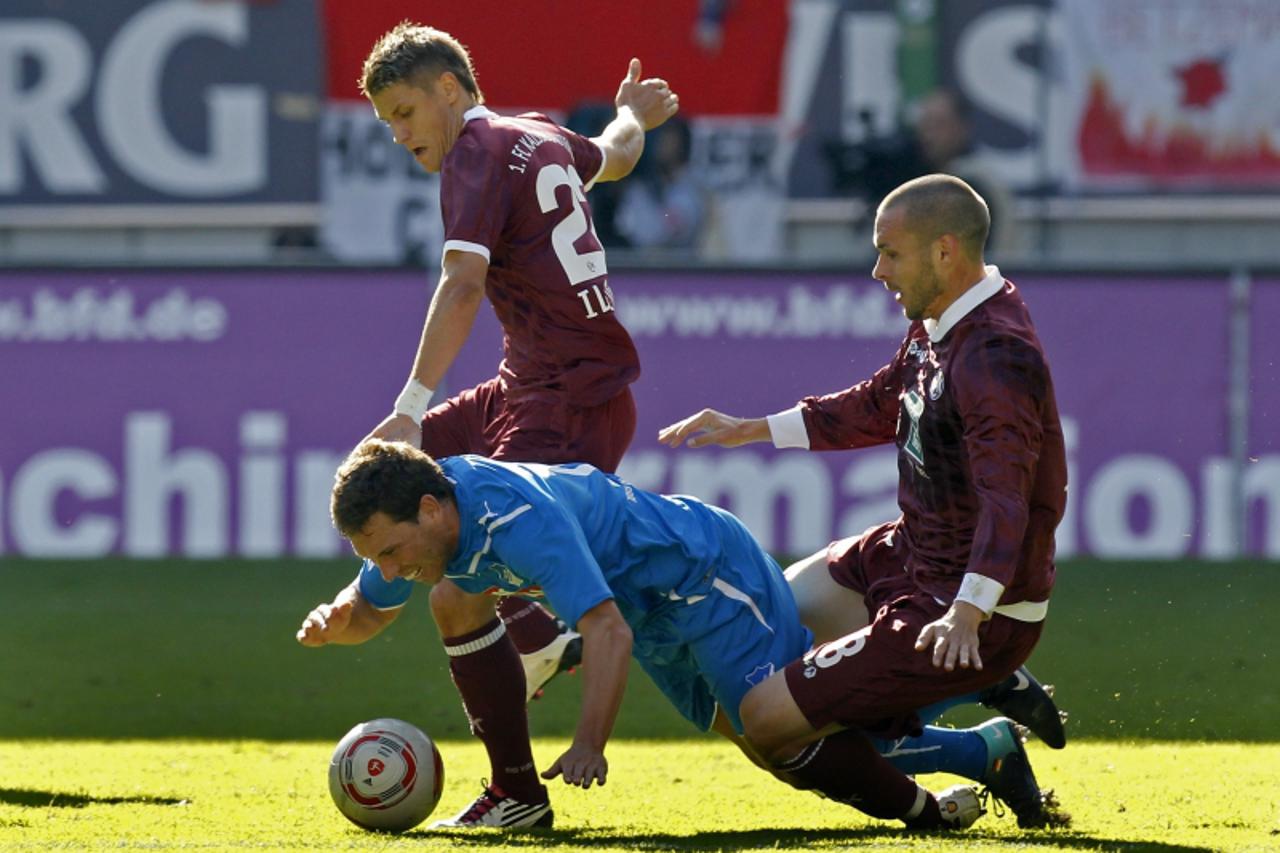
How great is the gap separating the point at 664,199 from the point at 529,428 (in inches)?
408

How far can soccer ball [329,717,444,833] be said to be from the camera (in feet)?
17.9

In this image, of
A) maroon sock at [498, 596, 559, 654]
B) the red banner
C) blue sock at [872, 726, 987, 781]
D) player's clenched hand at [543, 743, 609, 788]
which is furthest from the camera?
the red banner

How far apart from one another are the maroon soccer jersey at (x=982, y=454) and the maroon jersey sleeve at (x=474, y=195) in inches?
45.5

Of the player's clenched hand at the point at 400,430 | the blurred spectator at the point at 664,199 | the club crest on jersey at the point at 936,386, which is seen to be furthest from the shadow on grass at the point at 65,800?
the blurred spectator at the point at 664,199

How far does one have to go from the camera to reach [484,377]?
11.3 meters

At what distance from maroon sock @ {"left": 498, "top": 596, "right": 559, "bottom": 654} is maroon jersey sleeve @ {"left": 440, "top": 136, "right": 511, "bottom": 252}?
123 cm

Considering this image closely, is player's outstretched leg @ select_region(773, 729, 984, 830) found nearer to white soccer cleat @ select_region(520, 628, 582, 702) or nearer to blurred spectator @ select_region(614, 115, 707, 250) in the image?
white soccer cleat @ select_region(520, 628, 582, 702)

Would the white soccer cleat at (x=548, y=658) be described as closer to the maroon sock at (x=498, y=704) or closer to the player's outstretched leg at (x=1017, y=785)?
the maroon sock at (x=498, y=704)

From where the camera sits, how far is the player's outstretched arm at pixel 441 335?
5.58 meters

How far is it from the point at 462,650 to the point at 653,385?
19.0 feet

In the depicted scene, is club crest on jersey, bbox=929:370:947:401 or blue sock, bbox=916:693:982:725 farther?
blue sock, bbox=916:693:982:725

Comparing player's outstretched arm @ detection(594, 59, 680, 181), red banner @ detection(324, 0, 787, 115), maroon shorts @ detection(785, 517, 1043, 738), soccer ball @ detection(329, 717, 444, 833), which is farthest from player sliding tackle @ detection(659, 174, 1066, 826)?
red banner @ detection(324, 0, 787, 115)

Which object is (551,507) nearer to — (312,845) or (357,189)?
(312,845)

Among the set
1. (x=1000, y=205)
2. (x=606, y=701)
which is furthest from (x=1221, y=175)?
(x=606, y=701)
